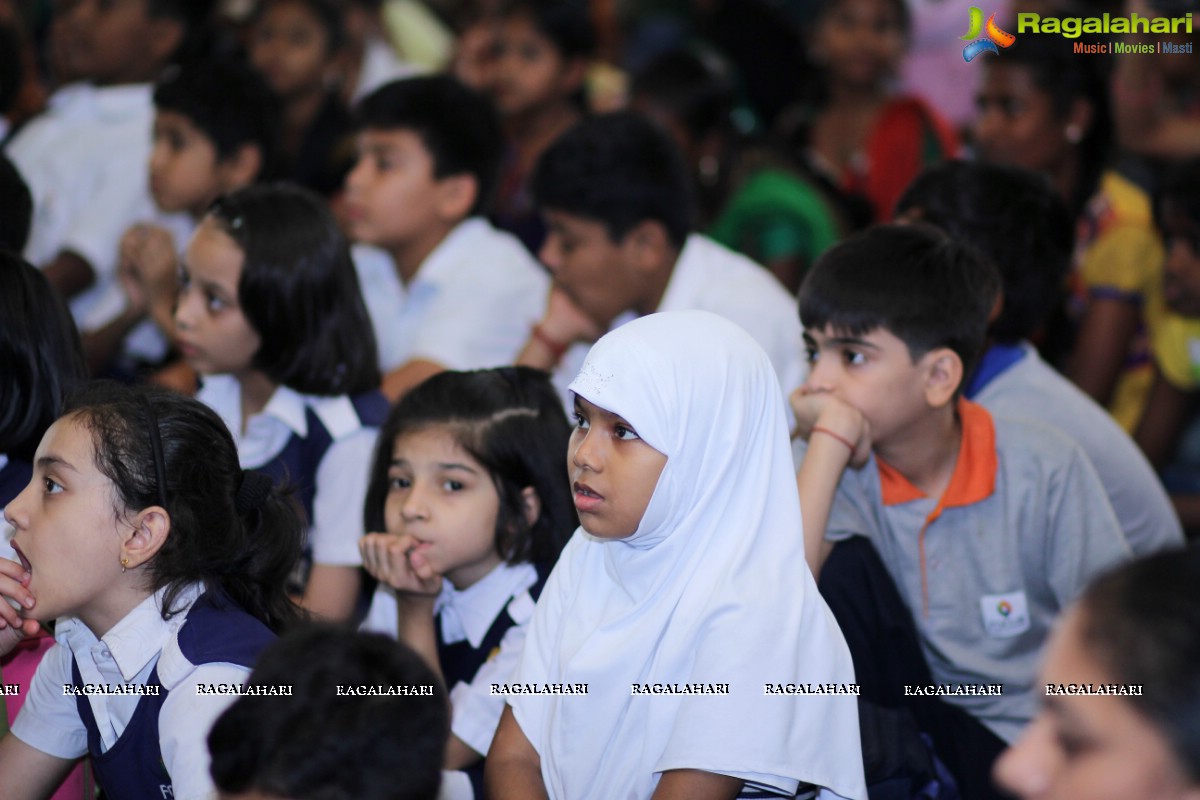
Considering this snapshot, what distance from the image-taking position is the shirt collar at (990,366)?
2.53 metres

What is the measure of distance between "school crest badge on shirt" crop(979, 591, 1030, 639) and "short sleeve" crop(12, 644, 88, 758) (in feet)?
4.73

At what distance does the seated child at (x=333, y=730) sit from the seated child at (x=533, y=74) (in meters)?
3.23

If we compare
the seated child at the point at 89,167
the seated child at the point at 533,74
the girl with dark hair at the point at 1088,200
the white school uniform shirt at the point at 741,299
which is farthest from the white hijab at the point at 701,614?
the seated child at the point at 533,74

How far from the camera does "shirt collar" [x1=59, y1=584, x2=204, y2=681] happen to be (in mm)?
1662

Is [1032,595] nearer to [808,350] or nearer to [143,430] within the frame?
Result: [808,350]

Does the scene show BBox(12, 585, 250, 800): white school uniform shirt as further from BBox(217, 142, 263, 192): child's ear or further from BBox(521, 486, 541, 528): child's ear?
BBox(217, 142, 263, 192): child's ear

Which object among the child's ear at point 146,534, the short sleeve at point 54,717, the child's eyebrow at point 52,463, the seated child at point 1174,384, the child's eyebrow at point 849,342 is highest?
the child's eyebrow at point 52,463

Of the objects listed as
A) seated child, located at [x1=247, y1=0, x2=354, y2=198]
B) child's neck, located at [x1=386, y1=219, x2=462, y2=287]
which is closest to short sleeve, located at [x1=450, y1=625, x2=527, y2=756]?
child's neck, located at [x1=386, y1=219, x2=462, y2=287]

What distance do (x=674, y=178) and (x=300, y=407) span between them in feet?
3.83

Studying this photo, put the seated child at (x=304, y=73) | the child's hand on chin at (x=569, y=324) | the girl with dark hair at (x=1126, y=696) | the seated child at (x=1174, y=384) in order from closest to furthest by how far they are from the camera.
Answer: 1. the girl with dark hair at (x=1126, y=696)
2. the seated child at (x=1174, y=384)
3. the child's hand on chin at (x=569, y=324)
4. the seated child at (x=304, y=73)

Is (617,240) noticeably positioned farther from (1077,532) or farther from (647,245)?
(1077,532)

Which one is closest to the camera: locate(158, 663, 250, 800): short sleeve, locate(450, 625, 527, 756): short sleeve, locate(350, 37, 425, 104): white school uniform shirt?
locate(158, 663, 250, 800): short sleeve

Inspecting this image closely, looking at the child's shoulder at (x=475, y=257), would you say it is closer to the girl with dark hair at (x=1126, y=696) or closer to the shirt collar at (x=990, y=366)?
the shirt collar at (x=990, y=366)

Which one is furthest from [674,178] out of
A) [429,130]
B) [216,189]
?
[216,189]
